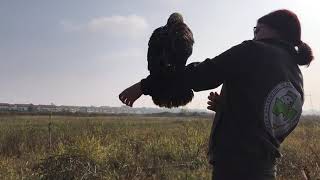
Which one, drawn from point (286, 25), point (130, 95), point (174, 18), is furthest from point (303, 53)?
point (130, 95)

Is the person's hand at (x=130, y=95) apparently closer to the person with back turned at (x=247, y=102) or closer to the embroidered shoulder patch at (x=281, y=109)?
the person with back turned at (x=247, y=102)

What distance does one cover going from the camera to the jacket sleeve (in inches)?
92.4

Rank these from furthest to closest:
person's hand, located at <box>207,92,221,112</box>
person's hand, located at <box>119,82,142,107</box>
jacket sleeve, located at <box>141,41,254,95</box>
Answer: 1. person's hand, located at <box>207,92,221,112</box>
2. person's hand, located at <box>119,82,142,107</box>
3. jacket sleeve, located at <box>141,41,254,95</box>

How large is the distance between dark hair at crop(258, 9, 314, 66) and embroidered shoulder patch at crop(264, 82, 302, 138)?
0.80 feet

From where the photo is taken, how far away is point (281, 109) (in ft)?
7.97

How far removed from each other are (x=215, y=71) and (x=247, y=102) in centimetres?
22

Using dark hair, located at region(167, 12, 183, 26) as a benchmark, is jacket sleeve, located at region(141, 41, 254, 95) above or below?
below

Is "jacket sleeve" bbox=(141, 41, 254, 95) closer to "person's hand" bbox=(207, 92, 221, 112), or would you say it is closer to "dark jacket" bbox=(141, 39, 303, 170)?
"dark jacket" bbox=(141, 39, 303, 170)

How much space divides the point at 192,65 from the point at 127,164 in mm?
5833

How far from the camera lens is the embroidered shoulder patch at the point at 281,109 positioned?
239 centimetres

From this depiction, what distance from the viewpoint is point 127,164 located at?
8055 mm

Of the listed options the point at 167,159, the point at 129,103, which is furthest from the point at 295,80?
the point at 167,159

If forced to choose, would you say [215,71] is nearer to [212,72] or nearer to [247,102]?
[212,72]

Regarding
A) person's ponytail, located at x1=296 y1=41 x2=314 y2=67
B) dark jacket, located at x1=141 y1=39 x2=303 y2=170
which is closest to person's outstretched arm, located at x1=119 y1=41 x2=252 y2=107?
dark jacket, located at x1=141 y1=39 x2=303 y2=170
